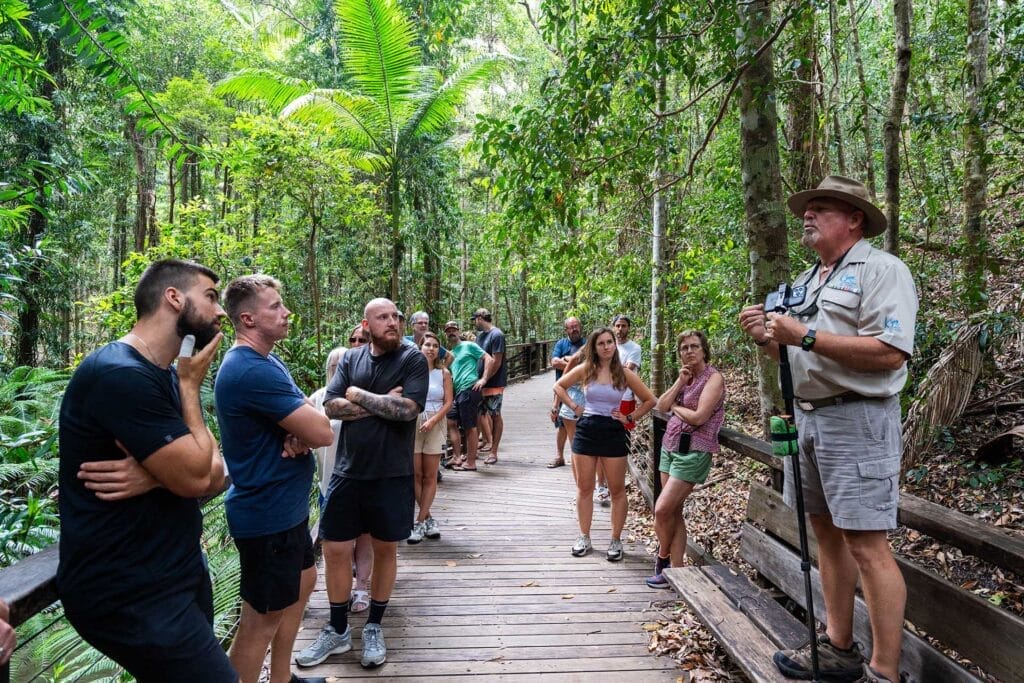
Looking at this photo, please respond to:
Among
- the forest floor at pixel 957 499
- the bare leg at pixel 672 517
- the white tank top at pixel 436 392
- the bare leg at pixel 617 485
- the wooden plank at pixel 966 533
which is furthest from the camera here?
the white tank top at pixel 436 392

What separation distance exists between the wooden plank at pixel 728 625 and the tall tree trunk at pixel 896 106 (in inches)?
105

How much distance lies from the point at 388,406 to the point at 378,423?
0.48 feet

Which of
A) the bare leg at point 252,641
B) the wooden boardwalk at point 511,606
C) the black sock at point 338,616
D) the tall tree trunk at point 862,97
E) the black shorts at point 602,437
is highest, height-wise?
the tall tree trunk at point 862,97

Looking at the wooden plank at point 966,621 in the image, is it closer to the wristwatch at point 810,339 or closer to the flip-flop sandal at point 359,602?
the wristwatch at point 810,339

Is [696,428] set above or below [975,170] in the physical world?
below

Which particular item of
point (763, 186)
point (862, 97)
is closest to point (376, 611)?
point (763, 186)

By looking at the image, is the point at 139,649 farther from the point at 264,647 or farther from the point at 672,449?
the point at 672,449

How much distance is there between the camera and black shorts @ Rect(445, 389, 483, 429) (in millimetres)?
7676

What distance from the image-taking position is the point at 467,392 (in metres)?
7.68

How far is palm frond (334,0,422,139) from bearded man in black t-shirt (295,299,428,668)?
8027mm

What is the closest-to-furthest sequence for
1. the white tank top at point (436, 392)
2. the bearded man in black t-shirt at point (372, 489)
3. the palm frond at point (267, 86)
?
the bearded man in black t-shirt at point (372, 489), the white tank top at point (436, 392), the palm frond at point (267, 86)

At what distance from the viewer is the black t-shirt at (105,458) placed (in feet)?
5.57

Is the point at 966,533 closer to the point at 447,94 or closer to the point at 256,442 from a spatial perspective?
the point at 256,442

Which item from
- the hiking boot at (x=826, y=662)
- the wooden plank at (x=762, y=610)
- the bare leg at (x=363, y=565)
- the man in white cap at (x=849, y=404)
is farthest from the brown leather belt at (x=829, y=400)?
the bare leg at (x=363, y=565)
